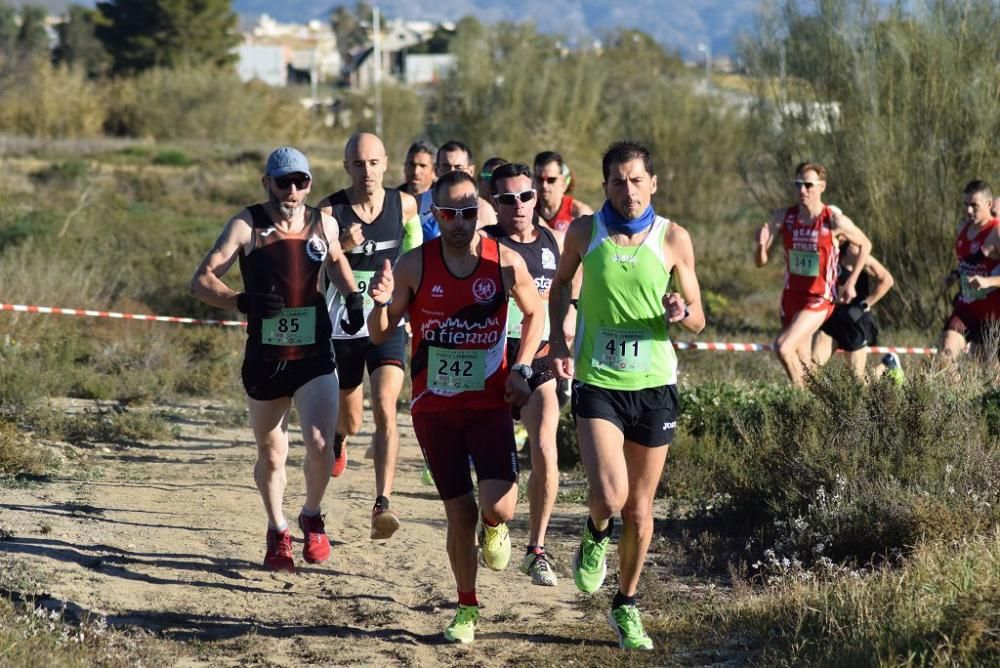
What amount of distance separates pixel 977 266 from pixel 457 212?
6612mm

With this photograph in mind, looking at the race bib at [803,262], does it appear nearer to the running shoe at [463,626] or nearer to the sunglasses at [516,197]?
the sunglasses at [516,197]

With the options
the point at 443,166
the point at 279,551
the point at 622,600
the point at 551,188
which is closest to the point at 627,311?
the point at 622,600

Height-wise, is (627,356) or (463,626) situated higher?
(627,356)

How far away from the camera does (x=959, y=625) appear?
4969 millimetres

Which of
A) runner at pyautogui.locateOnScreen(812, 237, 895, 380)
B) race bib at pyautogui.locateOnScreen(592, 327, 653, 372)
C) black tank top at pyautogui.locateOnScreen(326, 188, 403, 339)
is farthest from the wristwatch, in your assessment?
runner at pyautogui.locateOnScreen(812, 237, 895, 380)

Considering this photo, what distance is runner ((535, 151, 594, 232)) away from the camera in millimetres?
8602

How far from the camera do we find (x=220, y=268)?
22.1 ft

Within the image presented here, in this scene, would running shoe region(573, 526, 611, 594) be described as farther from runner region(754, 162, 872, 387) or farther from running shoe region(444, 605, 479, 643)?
runner region(754, 162, 872, 387)

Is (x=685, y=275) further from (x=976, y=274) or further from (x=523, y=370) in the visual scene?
(x=976, y=274)

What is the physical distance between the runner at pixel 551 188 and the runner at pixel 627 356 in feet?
8.28

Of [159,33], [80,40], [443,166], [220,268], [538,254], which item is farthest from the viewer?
[80,40]

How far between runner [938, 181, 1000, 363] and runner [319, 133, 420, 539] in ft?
16.5

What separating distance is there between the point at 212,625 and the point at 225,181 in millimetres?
28955

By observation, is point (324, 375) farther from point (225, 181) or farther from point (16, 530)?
point (225, 181)
